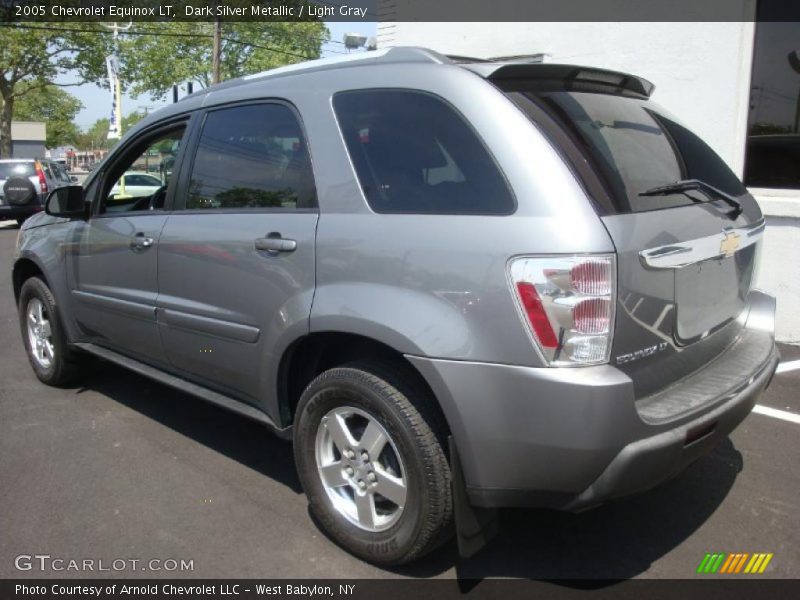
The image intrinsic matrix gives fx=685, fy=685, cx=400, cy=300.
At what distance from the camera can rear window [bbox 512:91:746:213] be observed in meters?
2.37

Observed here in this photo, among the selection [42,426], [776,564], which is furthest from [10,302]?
[776,564]

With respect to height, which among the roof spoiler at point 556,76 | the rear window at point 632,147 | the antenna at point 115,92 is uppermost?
the antenna at point 115,92

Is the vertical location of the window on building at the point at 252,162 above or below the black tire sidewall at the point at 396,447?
above

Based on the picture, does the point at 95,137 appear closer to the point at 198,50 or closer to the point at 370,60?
the point at 198,50

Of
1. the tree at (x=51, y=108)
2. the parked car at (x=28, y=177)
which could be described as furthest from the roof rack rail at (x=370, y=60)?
the tree at (x=51, y=108)

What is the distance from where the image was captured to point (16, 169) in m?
17.4

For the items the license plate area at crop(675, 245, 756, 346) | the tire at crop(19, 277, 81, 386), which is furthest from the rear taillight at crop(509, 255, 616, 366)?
the tire at crop(19, 277, 81, 386)

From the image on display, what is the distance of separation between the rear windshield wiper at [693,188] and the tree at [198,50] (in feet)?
98.4

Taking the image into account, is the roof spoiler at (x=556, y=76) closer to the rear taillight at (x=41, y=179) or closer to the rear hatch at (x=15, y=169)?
the rear taillight at (x=41, y=179)

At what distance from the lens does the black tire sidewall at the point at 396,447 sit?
95.7 inches

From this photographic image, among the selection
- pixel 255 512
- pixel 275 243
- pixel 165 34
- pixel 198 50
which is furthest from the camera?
pixel 198 50

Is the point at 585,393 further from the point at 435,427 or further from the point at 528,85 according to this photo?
the point at 528,85

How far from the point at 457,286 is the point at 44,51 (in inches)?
1404

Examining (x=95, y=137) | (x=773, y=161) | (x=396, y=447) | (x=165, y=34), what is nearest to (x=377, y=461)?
(x=396, y=447)
